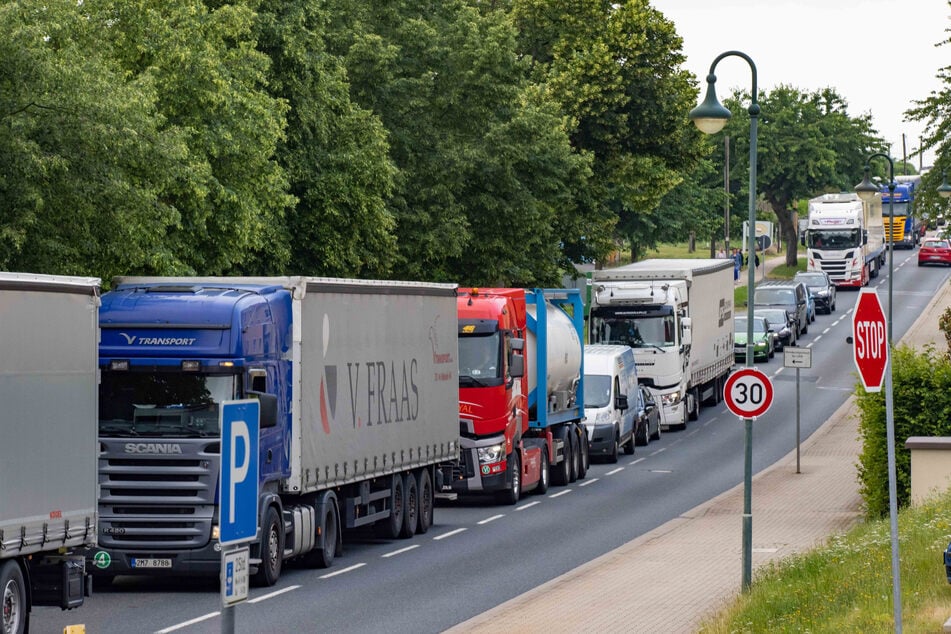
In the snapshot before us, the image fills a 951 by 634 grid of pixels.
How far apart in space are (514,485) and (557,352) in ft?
11.6

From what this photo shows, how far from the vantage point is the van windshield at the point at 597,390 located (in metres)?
38.6

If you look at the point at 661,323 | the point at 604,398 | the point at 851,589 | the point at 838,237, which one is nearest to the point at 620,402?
the point at 604,398

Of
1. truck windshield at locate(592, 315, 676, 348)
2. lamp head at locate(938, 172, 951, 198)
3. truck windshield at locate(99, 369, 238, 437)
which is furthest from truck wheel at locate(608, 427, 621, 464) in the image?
truck windshield at locate(99, 369, 238, 437)

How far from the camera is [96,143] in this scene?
75.3 ft

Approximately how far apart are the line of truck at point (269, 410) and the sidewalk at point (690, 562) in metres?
3.40

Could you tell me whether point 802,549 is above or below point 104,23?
below

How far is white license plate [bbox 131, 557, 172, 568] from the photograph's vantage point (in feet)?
63.4

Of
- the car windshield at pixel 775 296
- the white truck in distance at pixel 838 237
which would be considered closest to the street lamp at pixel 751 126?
the car windshield at pixel 775 296

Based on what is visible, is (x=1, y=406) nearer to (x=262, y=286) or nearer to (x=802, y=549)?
(x=262, y=286)

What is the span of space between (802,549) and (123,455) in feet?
31.5

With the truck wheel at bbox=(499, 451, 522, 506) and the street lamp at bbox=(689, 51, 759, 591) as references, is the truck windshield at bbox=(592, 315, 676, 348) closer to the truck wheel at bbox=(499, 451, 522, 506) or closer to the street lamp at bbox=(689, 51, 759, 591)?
the truck wheel at bbox=(499, 451, 522, 506)

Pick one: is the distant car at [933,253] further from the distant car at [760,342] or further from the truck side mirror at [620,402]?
the truck side mirror at [620,402]

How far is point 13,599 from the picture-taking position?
48.9ft

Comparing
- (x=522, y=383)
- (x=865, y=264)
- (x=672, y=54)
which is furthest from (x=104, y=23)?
(x=865, y=264)
